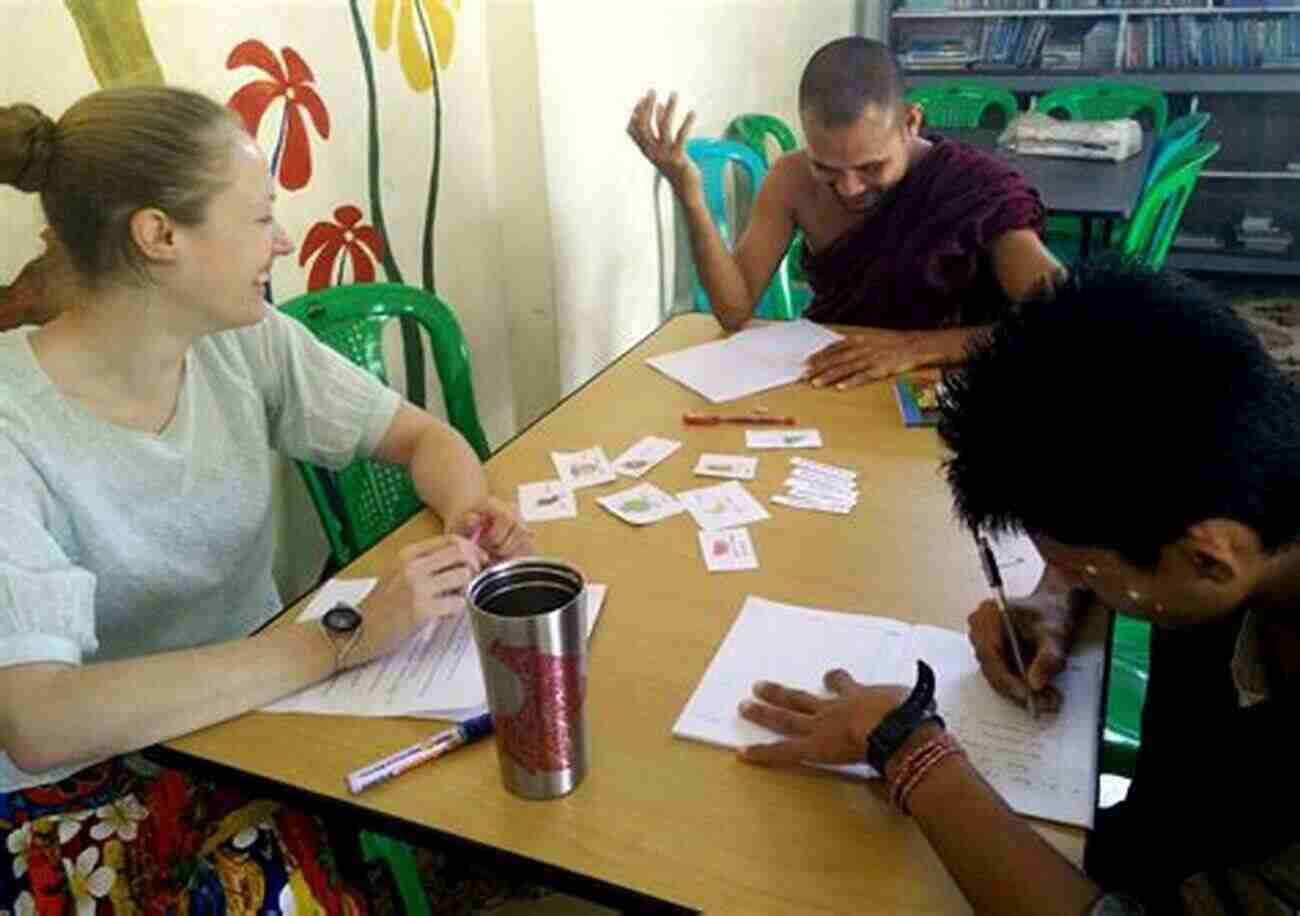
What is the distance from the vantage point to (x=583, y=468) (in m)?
1.43

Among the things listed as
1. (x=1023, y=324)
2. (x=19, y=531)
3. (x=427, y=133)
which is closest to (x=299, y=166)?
(x=427, y=133)

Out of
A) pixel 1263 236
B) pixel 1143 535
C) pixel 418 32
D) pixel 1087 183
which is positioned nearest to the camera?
pixel 1143 535

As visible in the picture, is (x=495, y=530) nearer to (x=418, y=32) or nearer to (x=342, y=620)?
(x=342, y=620)

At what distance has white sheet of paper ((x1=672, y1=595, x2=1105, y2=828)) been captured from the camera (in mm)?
859

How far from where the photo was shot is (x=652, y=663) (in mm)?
1027

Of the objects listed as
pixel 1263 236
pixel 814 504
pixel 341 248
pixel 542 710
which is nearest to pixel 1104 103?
pixel 1263 236

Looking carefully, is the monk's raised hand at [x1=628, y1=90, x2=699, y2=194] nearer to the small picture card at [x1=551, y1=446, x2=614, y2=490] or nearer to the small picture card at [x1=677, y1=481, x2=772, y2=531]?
the small picture card at [x1=551, y1=446, x2=614, y2=490]

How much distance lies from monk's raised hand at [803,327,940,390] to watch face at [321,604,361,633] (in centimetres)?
87

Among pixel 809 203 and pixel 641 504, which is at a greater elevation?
pixel 809 203

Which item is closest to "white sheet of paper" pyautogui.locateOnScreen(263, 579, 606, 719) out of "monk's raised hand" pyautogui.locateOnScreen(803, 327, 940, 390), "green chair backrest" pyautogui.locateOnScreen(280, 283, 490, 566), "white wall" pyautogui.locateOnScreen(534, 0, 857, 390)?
"green chair backrest" pyautogui.locateOnScreen(280, 283, 490, 566)

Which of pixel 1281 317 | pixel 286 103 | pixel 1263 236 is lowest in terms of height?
pixel 1281 317

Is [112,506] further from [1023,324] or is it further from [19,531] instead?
[1023,324]

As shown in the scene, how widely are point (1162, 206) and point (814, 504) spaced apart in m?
1.77

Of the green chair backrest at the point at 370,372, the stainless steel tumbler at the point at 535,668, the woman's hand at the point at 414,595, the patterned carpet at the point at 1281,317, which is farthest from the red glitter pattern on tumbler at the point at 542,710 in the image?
the patterned carpet at the point at 1281,317
